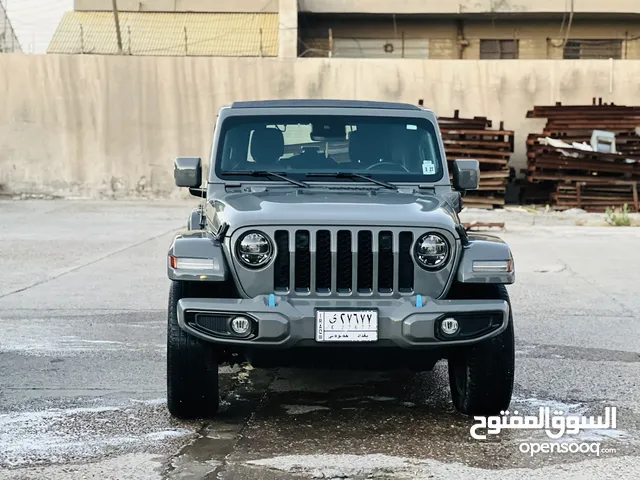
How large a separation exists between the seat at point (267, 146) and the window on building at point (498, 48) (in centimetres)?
2828

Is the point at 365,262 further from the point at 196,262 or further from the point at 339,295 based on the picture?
the point at 196,262

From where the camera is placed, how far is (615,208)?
929 inches

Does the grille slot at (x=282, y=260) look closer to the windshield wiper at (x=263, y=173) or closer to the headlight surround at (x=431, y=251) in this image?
the headlight surround at (x=431, y=251)

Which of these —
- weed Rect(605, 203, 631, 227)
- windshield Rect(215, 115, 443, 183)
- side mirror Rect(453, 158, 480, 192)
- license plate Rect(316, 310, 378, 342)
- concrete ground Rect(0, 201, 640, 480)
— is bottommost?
weed Rect(605, 203, 631, 227)

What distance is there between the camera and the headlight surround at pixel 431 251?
5605 millimetres

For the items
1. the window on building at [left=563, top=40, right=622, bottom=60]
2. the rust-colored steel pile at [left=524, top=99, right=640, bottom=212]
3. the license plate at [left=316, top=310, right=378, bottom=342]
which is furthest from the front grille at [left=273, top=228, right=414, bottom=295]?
the window on building at [left=563, top=40, right=622, bottom=60]

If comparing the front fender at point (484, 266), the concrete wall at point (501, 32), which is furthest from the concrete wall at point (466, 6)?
the front fender at point (484, 266)

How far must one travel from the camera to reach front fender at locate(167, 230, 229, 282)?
5.55 metres

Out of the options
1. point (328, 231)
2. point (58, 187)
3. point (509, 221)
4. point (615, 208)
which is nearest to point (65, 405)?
point (328, 231)

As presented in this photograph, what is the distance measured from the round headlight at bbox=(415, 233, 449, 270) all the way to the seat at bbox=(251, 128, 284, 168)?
1.67m

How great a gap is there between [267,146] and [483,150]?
57.7 ft

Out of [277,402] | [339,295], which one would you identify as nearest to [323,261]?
[339,295]

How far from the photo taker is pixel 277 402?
253 inches

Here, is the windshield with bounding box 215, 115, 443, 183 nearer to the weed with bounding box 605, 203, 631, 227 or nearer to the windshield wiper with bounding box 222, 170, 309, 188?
the windshield wiper with bounding box 222, 170, 309, 188
